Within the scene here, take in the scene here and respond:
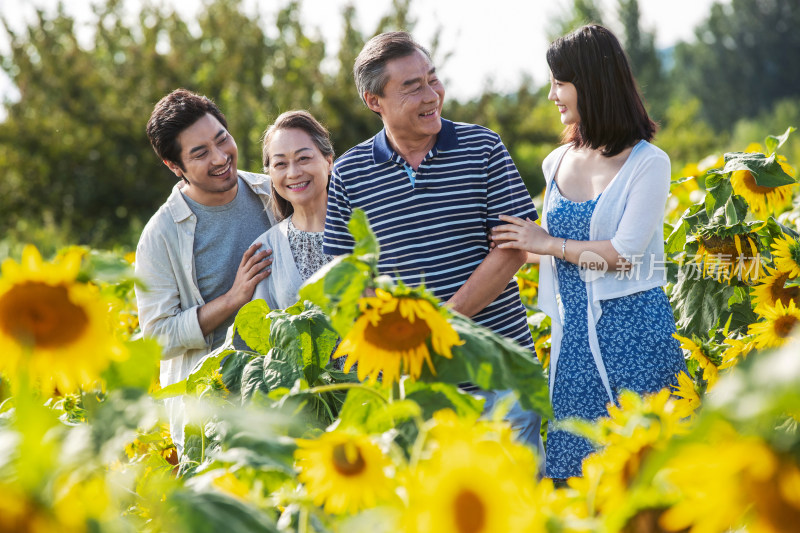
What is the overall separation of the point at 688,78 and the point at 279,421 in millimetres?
50098

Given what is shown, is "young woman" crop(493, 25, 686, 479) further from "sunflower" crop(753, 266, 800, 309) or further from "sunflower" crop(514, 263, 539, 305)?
"sunflower" crop(514, 263, 539, 305)

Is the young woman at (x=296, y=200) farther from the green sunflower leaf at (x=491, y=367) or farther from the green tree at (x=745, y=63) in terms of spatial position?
the green tree at (x=745, y=63)

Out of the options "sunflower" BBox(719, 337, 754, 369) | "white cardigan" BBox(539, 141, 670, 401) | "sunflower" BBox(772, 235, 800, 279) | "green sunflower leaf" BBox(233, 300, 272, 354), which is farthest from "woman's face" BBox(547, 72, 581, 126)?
"green sunflower leaf" BBox(233, 300, 272, 354)

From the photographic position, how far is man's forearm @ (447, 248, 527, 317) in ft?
7.82

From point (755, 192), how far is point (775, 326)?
632 mm

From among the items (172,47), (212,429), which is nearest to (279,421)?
(212,429)

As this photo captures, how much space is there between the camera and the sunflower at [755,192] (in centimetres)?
249

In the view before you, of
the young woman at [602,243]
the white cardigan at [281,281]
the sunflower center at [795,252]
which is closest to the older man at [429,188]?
the young woman at [602,243]

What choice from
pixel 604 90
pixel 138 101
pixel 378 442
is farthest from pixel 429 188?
pixel 138 101

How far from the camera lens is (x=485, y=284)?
2396 mm

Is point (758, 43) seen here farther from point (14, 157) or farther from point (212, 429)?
point (212, 429)

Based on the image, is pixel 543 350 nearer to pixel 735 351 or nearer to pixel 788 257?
pixel 788 257

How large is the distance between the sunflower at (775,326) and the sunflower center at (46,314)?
5.24ft

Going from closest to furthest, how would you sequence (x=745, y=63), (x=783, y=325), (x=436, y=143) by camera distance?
(x=783, y=325) → (x=436, y=143) → (x=745, y=63)
